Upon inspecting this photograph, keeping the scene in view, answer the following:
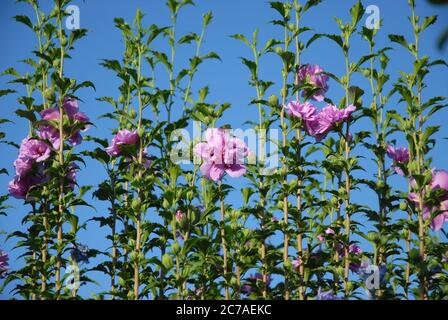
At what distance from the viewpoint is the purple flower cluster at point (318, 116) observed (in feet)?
13.7

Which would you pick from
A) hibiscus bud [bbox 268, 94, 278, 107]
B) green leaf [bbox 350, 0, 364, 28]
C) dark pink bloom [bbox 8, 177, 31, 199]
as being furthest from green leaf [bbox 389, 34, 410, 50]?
dark pink bloom [bbox 8, 177, 31, 199]

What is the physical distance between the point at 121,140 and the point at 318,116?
58.3 inches

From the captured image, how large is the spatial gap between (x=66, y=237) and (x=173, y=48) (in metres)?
1.71

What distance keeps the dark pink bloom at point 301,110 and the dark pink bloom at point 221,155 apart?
49 cm

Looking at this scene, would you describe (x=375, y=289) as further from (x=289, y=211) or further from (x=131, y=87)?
(x=131, y=87)

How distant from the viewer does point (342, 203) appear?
171 inches

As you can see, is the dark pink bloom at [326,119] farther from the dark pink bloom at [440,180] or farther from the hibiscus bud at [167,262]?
the hibiscus bud at [167,262]

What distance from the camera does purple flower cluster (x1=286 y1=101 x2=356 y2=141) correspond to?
4164 mm

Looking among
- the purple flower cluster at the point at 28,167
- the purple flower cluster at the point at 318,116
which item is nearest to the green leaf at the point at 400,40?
the purple flower cluster at the point at 318,116

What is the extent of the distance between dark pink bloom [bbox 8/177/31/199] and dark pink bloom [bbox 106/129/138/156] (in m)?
0.72

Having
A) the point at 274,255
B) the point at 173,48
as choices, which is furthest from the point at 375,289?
the point at 173,48

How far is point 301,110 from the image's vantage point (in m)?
4.28

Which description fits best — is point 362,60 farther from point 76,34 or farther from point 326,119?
point 76,34
